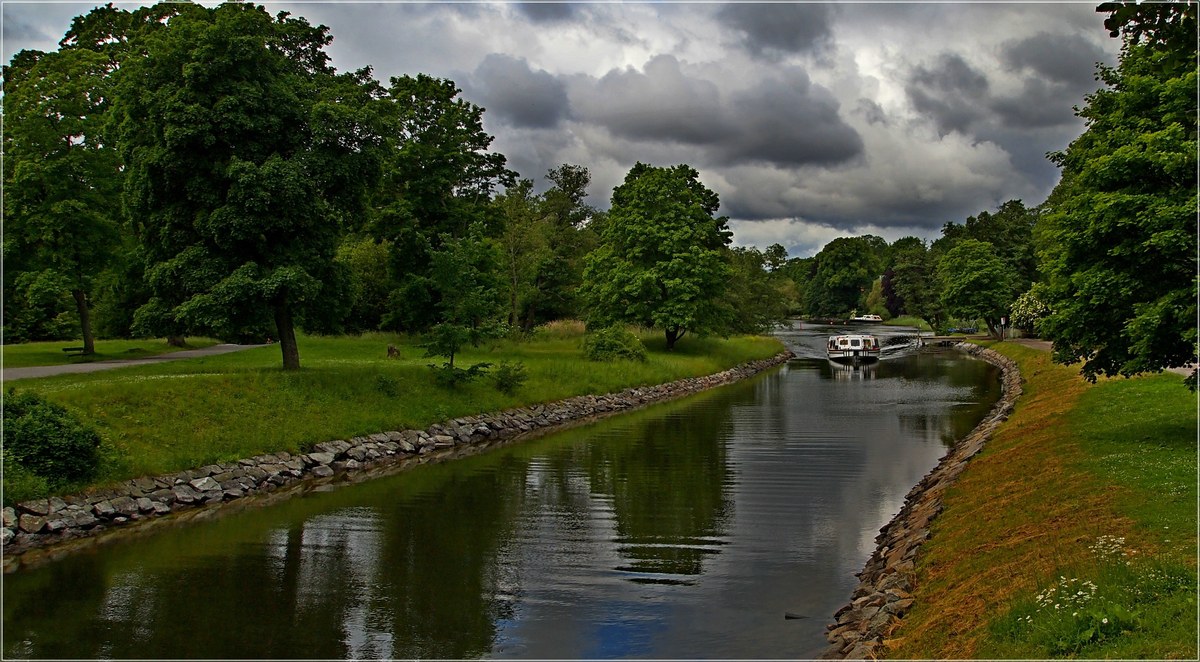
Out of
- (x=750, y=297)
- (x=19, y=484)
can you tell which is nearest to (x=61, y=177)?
(x=19, y=484)

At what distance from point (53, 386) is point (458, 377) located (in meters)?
14.8

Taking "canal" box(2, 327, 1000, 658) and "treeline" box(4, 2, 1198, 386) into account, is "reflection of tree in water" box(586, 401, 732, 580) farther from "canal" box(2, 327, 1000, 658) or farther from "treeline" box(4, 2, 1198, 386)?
"treeline" box(4, 2, 1198, 386)

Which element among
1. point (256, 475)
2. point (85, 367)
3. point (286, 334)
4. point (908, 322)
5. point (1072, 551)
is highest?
point (908, 322)

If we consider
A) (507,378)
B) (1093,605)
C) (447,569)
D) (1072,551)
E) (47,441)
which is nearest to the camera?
(1093,605)

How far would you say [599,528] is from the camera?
18.3 meters

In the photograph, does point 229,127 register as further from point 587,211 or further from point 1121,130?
point 587,211

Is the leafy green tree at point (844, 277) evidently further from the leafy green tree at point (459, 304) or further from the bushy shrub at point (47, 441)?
the bushy shrub at point (47, 441)

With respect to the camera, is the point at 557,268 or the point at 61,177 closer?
the point at 61,177

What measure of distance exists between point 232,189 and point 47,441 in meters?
10.7

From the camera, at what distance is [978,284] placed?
270ft

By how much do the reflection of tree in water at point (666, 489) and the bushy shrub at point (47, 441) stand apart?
12.8m

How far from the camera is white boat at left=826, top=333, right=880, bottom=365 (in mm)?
73562

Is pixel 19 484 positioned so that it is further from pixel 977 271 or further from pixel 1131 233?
pixel 977 271

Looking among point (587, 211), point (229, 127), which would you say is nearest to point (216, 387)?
point (229, 127)
